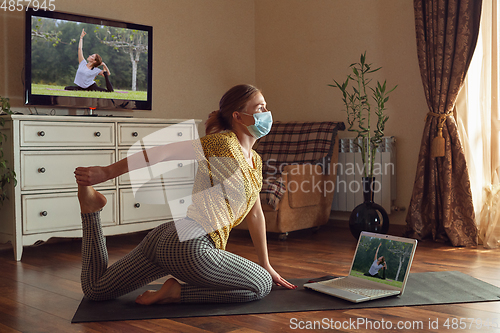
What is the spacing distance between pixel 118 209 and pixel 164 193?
1.25 feet

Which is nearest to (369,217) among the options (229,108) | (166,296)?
(229,108)

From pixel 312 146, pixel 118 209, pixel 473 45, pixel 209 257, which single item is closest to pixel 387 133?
pixel 312 146

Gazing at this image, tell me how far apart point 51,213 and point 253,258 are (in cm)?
126

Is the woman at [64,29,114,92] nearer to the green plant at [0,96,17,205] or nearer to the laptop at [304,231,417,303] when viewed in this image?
the green plant at [0,96,17,205]

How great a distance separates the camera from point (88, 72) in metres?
3.42

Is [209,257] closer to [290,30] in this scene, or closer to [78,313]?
[78,313]

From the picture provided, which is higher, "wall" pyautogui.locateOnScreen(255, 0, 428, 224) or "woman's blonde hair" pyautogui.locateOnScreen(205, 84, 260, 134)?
"wall" pyautogui.locateOnScreen(255, 0, 428, 224)

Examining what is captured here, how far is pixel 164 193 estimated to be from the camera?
352cm

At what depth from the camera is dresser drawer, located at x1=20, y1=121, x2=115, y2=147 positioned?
2.91m

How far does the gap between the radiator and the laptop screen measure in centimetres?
163

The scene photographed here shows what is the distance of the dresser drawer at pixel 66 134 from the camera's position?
291cm

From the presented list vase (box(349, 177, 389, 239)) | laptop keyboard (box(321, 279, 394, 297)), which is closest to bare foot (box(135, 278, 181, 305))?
laptop keyboard (box(321, 279, 394, 297))

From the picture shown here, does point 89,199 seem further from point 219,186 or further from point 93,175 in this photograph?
point 219,186

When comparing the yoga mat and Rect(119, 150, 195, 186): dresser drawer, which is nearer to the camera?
the yoga mat
